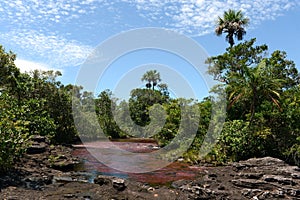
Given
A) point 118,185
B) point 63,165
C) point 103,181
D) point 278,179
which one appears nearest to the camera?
point 118,185

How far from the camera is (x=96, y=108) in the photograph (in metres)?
53.2

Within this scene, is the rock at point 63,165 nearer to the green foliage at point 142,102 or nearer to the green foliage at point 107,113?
the green foliage at point 107,113

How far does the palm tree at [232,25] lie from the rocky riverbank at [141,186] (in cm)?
1742

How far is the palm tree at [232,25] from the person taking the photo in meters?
32.8

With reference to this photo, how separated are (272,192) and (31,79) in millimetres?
25985

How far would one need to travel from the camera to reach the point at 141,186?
1542 centimetres

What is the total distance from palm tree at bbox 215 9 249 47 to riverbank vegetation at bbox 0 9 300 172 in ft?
0.47

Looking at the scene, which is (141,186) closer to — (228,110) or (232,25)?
(228,110)

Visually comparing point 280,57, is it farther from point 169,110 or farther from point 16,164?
point 16,164

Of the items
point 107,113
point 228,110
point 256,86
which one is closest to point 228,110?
point 228,110

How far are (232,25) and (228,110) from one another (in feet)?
36.2

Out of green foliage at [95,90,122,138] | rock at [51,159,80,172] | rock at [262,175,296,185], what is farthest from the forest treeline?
green foliage at [95,90,122,138]

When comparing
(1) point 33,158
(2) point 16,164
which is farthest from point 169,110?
(2) point 16,164

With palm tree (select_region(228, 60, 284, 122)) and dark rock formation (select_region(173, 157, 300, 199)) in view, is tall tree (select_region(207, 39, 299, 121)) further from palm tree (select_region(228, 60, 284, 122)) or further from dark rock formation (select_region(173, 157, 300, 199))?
dark rock formation (select_region(173, 157, 300, 199))
